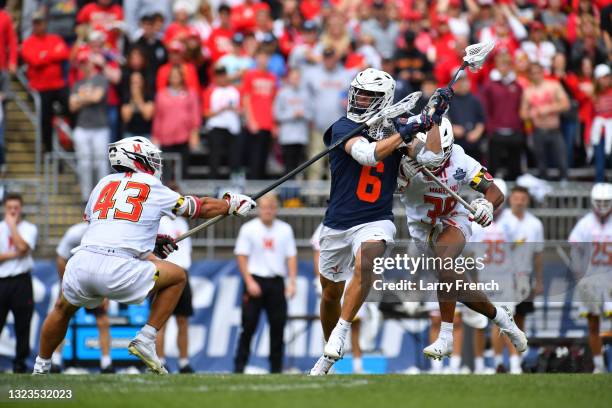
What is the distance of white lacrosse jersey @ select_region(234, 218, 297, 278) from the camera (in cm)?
1435

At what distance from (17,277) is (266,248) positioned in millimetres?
2780

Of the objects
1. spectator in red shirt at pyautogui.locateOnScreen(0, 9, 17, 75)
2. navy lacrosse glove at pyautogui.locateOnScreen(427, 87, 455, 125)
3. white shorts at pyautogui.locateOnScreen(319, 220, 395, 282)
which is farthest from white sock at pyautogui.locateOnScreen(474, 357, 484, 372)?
spectator in red shirt at pyautogui.locateOnScreen(0, 9, 17, 75)

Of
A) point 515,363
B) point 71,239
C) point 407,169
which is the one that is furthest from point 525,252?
point 71,239

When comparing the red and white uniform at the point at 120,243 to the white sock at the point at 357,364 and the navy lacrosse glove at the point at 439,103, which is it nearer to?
the navy lacrosse glove at the point at 439,103

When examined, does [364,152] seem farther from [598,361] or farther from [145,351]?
[598,361]

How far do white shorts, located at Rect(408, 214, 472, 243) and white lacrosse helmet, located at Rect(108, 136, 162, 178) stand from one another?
2292mm

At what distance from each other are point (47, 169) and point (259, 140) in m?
2.72

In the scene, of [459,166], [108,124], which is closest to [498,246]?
[459,166]

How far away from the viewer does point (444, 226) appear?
34.9 feet

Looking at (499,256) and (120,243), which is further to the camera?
(499,256)

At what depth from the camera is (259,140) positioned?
53.6 feet

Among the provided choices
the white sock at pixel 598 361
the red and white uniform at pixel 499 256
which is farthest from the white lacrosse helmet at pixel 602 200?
the white sock at pixel 598 361

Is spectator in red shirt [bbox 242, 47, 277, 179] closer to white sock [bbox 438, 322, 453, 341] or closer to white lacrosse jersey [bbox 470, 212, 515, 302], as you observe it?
white lacrosse jersey [bbox 470, 212, 515, 302]

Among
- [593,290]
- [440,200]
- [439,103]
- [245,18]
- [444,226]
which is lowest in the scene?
[593,290]
